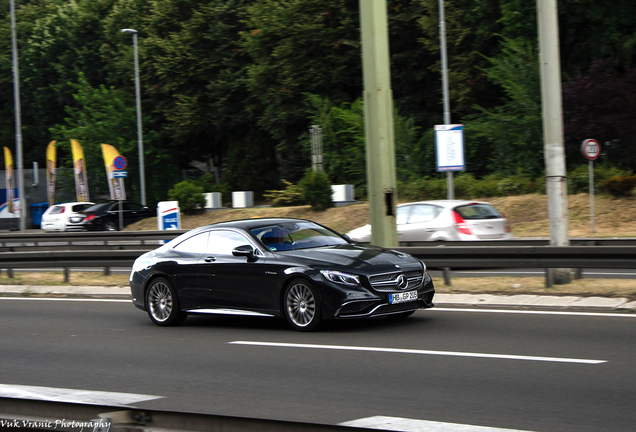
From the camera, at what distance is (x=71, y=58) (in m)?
57.2

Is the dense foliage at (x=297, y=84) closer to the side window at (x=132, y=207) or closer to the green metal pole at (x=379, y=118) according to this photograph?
the side window at (x=132, y=207)

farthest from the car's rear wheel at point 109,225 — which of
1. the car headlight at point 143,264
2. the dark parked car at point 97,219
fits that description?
the car headlight at point 143,264

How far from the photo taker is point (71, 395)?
6574 millimetres

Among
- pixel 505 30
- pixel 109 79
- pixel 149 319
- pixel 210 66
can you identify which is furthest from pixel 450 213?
pixel 109 79

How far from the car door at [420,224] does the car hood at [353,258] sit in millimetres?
7694

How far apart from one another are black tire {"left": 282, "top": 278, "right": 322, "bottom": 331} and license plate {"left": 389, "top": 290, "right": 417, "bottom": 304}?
83 cm

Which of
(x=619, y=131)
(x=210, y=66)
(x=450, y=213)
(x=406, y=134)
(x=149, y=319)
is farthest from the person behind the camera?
(x=210, y=66)

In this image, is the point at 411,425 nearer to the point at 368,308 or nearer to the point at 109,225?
the point at 368,308

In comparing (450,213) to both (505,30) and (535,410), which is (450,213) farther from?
(505,30)

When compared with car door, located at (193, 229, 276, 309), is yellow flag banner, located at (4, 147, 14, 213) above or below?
above

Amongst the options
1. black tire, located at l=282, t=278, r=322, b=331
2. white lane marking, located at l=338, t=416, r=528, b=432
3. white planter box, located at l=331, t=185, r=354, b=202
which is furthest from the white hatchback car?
white lane marking, located at l=338, t=416, r=528, b=432

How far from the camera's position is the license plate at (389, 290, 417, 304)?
373 inches

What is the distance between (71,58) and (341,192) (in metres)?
29.9

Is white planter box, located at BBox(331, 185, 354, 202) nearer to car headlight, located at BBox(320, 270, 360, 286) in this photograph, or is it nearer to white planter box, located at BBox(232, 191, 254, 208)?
white planter box, located at BBox(232, 191, 254, 208)
